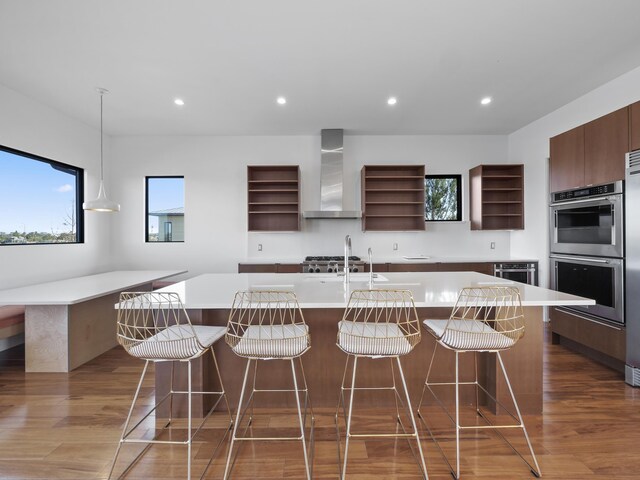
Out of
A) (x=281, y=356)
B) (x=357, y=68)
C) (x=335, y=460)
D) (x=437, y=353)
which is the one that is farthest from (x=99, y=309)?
(x=357, y=68)

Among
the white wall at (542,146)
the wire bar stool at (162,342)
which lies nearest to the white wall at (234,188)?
the white wall at (542,146)

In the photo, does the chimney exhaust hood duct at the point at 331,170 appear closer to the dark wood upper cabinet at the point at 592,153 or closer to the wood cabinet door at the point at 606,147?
the dark wood upper cabinet at the point at 592,153

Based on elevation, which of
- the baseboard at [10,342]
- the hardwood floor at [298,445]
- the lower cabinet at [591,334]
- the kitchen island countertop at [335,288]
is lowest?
the hardwood floor at [298,445]

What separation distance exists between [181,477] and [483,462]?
161cm

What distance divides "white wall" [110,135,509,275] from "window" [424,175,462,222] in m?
0.14

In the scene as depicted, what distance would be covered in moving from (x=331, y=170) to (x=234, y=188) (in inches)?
61.3

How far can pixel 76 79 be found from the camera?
3252 millimetres

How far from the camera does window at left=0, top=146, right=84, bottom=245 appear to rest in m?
3.53

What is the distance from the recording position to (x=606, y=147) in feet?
9.71

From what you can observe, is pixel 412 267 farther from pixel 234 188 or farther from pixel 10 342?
pixel 10 342

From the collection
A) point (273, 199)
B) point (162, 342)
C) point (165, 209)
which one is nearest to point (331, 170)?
point (273, 199)

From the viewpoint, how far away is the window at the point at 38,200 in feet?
11.6

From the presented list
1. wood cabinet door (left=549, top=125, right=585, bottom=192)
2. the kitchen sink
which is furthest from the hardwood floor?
wood cabinet door (left=549, top=125, right=585, bottom=192)

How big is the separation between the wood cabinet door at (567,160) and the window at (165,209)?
5.05 metres
